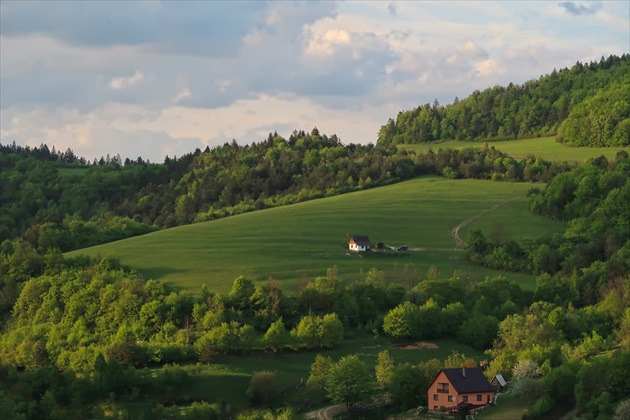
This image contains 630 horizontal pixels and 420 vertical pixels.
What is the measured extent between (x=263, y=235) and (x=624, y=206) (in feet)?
144

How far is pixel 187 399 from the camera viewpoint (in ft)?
290

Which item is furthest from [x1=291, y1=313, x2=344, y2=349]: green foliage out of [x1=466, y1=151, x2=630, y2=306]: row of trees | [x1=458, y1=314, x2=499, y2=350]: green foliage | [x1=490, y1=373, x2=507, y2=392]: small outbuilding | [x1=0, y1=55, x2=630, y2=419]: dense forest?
[x1=466, y1=151, x2=630, y2=306]: row of trees

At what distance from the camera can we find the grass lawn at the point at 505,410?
77469 mm

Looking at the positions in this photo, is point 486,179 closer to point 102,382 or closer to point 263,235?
point 263,235

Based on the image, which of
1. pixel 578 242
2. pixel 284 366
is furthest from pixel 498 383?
pixel 578 242

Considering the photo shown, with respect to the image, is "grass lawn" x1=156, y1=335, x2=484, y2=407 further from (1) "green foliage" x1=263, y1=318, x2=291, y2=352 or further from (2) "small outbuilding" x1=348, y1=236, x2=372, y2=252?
(2) "small outbuilding" x1=348, y1=236, x2=372, y2=252

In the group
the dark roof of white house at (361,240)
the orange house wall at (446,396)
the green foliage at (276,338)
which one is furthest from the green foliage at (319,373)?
the dark roof of white house at (361,240)

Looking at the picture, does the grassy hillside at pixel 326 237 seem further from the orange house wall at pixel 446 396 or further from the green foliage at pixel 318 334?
the orange house wall at pixel 446 396

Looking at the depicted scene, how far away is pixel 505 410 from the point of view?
79312 mm

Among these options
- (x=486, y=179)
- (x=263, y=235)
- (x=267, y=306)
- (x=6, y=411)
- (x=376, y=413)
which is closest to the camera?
(x=6, y=411)

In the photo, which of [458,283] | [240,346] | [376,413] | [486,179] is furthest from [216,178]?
[376,413]

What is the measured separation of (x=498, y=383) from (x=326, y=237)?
57796 mm

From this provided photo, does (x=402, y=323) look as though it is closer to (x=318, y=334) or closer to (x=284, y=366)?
(x=318, y=334)

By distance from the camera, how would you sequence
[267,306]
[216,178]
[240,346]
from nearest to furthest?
[240,346] → [267,306] → [216,178]
